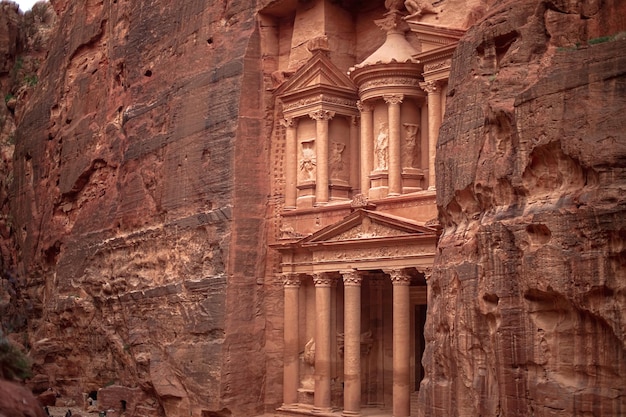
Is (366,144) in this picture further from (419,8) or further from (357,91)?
(419,8)

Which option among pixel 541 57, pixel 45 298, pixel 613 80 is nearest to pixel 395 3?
pixel 541 57

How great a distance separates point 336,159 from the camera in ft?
82.1

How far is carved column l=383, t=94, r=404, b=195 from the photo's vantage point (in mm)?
23109

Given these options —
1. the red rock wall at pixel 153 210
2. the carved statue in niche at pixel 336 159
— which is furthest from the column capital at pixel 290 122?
the carved statue in niche at pixel 336 159

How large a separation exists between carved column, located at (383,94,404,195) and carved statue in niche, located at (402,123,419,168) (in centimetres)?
26

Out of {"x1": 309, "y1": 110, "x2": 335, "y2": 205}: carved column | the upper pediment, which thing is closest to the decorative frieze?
the upper pediment

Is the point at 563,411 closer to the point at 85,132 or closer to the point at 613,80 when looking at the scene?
the point at 613,80

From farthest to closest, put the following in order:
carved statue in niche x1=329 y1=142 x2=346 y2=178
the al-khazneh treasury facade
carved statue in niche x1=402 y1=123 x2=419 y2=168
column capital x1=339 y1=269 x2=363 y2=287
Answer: carved statue in niche x1=329 y1=142 x2=346 y2=178
carved statue in niche x1=402 y1=123 x2=419 y2=168
column capital x1=339 y1=269 x2=363 y2=287
the al-khazneh treasury facade

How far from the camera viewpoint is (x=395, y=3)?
79.0 ft

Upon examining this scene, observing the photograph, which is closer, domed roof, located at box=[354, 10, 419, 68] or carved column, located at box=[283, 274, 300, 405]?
domed roof, located at box=[354, 10, 419, 68]

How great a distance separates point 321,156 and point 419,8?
15.1ft

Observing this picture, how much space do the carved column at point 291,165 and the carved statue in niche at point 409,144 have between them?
3258 millimetres

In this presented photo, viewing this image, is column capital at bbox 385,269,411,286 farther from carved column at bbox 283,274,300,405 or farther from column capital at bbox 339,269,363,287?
carved column at bbox 283,274,300,405

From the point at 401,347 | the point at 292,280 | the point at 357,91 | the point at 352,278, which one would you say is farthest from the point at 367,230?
the point at 357,91
